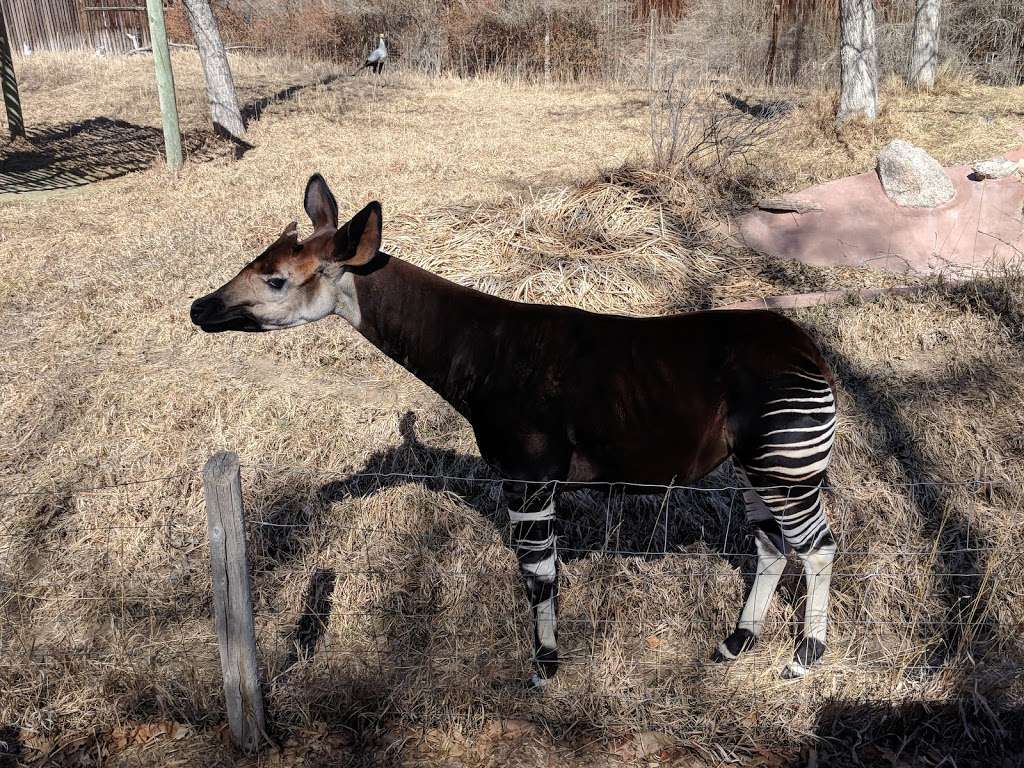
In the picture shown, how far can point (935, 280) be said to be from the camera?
611cm

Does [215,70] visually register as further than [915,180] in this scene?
Yes

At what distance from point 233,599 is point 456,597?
4.05ft

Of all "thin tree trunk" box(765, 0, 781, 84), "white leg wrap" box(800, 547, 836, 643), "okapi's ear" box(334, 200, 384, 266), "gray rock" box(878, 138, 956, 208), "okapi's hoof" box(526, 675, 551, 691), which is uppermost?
"thin tree trunk" box(765, 0, 781, 84)

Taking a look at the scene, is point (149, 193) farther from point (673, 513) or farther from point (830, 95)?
point (830, 95)

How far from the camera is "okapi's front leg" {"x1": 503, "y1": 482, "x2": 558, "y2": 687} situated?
2.96 metres

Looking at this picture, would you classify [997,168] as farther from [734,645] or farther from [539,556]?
[539,556]

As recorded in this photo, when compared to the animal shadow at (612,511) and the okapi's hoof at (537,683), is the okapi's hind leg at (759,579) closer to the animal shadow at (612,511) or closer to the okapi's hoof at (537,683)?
the animal shadow at (612,511)

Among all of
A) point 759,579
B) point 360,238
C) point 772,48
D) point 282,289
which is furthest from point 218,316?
point 772,48

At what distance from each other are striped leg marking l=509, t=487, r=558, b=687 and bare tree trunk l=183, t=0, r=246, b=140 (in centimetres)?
1006

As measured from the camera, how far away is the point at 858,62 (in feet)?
29.2

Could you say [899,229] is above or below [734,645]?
above

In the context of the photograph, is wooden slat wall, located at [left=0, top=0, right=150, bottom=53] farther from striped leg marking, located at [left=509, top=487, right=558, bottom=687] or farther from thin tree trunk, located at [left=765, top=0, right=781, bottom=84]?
striped leg marking, located at [left=509, top=487, right=558, bottom=687]

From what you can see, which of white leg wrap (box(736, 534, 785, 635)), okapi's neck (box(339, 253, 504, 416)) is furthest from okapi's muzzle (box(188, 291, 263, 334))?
white leg wrap (box(736, 534, 785, 635))

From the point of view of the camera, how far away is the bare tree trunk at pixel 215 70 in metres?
11.1
